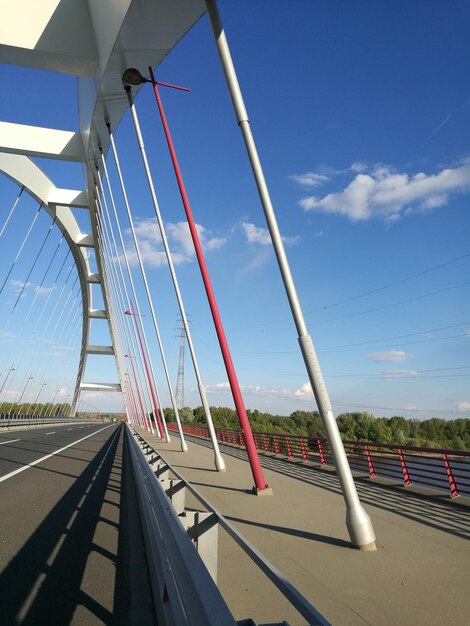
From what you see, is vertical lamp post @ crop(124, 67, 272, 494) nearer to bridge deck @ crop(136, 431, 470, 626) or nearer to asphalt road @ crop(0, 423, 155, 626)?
bridge deck @ crop(136, 431, 470, 626)

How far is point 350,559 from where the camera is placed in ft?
14.6

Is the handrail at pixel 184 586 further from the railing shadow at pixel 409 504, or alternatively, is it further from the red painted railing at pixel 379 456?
the red painted railing at pixel 379 456

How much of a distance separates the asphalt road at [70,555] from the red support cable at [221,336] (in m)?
2.67

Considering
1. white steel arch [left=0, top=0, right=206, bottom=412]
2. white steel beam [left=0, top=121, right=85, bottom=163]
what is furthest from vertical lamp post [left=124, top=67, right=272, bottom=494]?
white steel beam [left=0, top=121, right=85, bottom=163]

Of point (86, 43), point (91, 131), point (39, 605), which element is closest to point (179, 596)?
point (39, 605)

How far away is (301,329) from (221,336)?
447 centimetres

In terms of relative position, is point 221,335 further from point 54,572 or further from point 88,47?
point 88,47

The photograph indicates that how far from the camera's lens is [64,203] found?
2969 cm

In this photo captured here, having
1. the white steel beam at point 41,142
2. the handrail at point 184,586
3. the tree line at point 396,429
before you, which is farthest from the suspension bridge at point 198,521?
the tree line at point 396,429

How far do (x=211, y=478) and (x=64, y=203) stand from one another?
2634cm

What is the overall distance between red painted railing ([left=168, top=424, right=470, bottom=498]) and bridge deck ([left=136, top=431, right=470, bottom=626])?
682mm

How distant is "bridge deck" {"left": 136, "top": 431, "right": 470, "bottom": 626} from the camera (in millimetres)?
3291

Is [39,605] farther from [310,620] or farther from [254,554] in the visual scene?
[310,620]

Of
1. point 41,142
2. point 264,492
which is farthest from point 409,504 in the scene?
point 41,142
